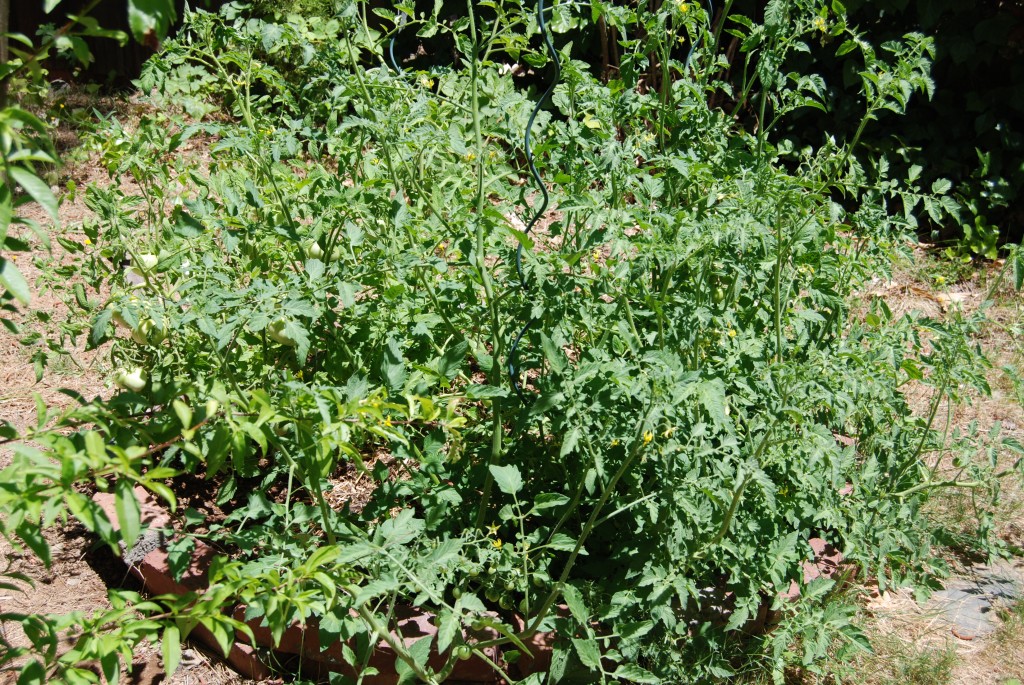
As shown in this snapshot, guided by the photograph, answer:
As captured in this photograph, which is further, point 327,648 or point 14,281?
point 327,648

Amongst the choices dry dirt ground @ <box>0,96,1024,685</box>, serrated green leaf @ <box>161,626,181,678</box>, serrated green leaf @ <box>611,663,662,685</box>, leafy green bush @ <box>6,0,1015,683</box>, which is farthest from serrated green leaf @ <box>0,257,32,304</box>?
serrated green leaf @ <box>611,663,662,685</box>

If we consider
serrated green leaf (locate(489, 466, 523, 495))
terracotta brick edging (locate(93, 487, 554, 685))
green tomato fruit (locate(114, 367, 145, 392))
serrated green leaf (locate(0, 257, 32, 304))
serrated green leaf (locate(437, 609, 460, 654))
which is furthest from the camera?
green tomato fruit (locate(114, 367, 145, 392))

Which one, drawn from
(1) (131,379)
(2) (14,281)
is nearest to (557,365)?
(2) (14,281)

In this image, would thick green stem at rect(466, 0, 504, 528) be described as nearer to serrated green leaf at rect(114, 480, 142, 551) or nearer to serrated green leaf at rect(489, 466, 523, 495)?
serrated green leaf at rect(489, 466, 523, 495)

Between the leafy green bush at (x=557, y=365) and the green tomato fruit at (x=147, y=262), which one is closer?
the leafy green bush at (x=557, y=365)

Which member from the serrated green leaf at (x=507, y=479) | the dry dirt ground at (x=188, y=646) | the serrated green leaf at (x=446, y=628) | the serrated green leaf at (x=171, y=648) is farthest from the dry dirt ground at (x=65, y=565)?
the serrated green leaf at (x=507, y=479)

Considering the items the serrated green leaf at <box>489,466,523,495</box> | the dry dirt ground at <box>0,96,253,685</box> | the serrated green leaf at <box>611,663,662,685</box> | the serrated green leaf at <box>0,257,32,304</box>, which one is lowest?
the dry dirt ground at <box>0,96,253,685</box>

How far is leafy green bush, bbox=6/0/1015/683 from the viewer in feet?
6.55

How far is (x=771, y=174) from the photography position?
2465 millimetres

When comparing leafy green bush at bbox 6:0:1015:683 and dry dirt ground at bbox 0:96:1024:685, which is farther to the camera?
dry dirt ground at bbox 0:96:1024:685

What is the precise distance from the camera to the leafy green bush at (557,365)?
200 centimetres

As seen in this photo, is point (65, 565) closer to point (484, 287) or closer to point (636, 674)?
point (484, 287)

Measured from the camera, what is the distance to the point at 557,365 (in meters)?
1.99

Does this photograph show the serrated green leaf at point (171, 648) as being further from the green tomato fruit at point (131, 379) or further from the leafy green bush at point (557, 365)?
the green tomato fruit at point (131, 379)
